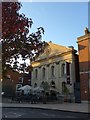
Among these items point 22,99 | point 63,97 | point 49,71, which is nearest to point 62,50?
point 49,71

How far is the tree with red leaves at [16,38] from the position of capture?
25.3 ft

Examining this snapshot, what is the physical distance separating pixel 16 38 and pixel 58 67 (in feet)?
148

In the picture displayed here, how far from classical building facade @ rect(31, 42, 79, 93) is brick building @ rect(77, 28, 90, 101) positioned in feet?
9.52

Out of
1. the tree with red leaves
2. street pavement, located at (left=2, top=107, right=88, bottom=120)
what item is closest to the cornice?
street pavement, located at (left=2, top=107, right=88, bottom=120)

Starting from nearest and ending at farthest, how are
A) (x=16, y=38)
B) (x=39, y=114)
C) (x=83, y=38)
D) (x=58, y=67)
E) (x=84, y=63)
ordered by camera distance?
(x=16, y=38), (x=39, y=114), (x=84, y=63), (x=83, y=38), (x=58, y=67)

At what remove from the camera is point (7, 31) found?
25.5 feet

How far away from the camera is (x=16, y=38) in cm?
798

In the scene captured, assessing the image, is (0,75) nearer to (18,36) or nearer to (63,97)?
(18,36)

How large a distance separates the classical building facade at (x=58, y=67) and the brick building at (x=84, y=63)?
2.90 meters

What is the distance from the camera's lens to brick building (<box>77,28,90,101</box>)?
146ft

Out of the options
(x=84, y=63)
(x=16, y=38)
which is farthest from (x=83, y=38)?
(x=16, y=38)

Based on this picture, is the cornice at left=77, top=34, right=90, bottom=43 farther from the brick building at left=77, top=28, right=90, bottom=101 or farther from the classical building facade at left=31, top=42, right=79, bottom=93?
the classical building facade at left=31, top=42, right=79, bottom=93

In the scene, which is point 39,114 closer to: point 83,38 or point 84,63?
point 84,63

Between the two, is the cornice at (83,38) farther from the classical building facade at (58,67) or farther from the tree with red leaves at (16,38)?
the tree with red leaves at (16,38)
